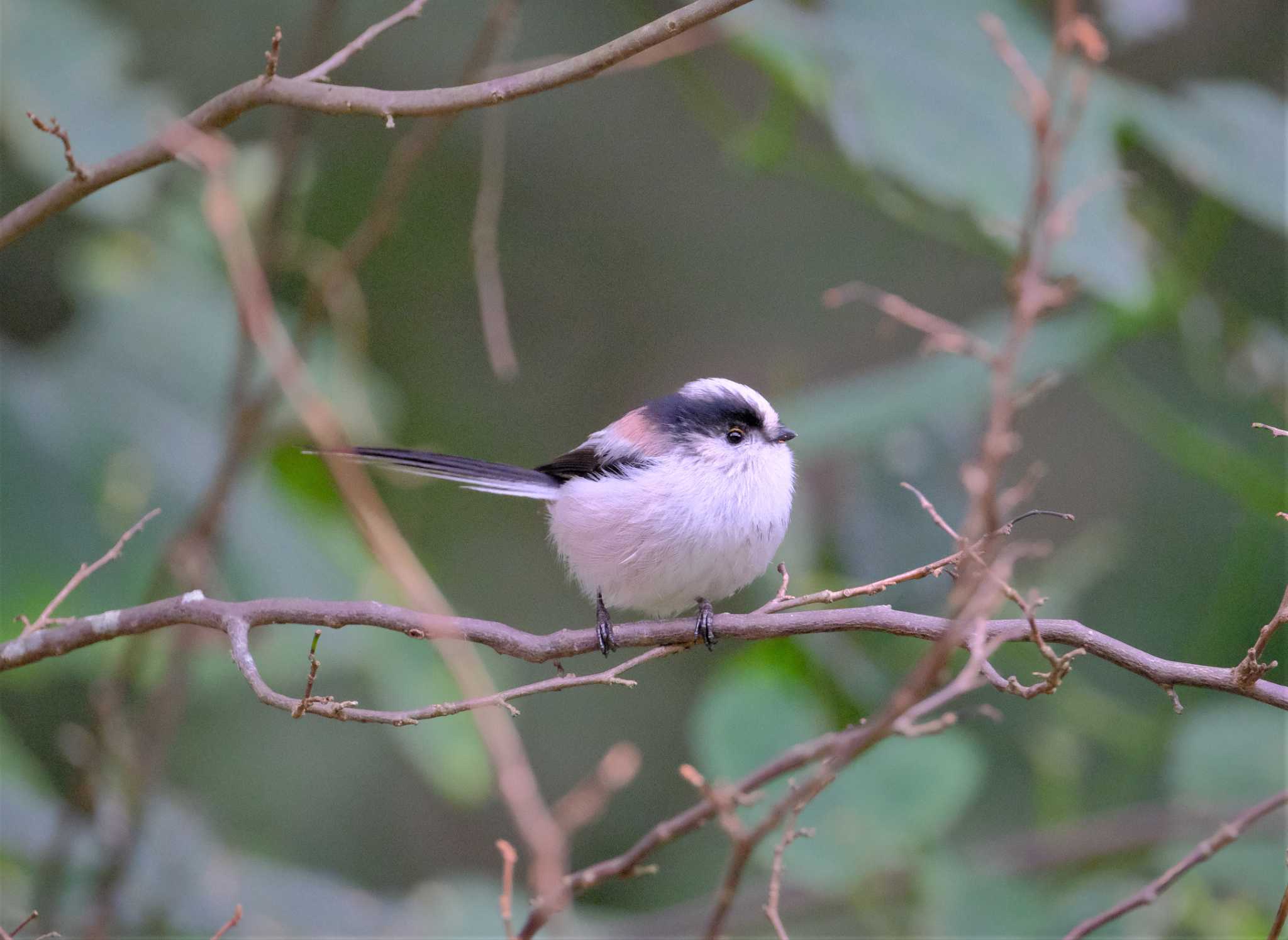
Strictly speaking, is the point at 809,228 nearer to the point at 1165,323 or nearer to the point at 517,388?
the point at 517,388

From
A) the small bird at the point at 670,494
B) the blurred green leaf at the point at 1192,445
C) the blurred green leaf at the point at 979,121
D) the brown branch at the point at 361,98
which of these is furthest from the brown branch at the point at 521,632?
the blurred green leaf at the point at 1192,445

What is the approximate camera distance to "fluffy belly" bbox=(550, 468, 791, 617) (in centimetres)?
256

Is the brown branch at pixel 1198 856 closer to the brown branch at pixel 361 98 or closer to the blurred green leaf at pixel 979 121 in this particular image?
the brown branch at pixel 361 98

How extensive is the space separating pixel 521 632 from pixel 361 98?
2.59 feet

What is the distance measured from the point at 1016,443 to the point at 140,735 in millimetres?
2913

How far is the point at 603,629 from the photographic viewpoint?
2145 millimetres

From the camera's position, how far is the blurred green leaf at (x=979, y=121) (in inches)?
116

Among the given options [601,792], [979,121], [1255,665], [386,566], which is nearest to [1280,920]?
[1255,665]

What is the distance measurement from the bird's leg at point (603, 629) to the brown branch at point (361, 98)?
2.58 feet

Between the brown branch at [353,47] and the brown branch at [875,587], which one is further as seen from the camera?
the brown branch at [353,47]

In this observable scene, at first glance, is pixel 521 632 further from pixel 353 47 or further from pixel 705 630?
pixel 353 47

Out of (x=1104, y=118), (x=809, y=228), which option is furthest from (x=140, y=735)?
(x=809, y=228)

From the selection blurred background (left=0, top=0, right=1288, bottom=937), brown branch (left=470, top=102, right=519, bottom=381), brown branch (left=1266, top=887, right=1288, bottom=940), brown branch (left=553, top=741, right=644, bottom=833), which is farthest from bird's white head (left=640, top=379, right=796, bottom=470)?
brown branch (left=1266, top=887, right=1288, bottom=940)

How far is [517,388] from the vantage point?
5527 millimetres
